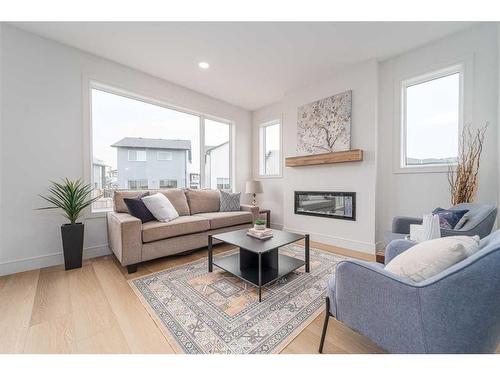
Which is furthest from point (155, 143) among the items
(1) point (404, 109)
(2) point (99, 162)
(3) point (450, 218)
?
(3) point (450, 218)

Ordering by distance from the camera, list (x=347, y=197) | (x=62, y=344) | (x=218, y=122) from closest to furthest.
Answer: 1. (x=62, y=344)
2. (x=347, y=197)
3. (x=218, y=122)

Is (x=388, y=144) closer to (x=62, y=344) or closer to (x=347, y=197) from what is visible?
(x=347, y=197)

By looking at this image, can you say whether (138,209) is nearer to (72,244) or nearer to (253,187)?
(72,244)

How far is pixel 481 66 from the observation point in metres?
2.20

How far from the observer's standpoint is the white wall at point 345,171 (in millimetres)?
2830

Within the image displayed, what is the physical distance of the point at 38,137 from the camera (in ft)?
7.57

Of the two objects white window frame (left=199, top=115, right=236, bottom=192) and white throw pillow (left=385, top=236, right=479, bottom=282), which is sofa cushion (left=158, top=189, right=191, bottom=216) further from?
white throw pillow (left=385, top=236, right=479, bottom=282)

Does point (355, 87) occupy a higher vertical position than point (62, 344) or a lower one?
higher

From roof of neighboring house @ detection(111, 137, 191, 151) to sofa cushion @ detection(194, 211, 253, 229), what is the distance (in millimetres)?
1378

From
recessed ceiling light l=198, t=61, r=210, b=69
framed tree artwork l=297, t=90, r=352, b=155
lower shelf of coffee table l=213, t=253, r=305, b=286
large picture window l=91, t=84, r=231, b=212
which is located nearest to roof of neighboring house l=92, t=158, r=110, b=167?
large picture window l=91, t=84, r=231, b=212

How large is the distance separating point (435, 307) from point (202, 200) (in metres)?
3.09

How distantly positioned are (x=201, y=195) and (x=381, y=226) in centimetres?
283

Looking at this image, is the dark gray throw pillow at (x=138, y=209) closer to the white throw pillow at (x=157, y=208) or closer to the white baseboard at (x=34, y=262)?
the white throw pillow at (x=157, y=208)

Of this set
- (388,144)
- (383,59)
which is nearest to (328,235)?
(388,144)
